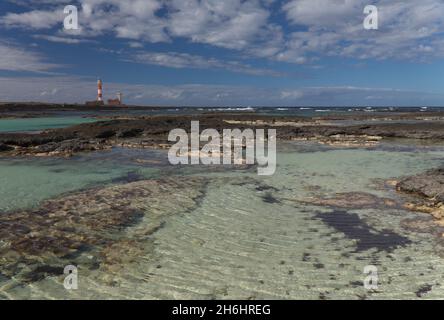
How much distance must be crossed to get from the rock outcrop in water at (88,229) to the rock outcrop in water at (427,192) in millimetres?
6283

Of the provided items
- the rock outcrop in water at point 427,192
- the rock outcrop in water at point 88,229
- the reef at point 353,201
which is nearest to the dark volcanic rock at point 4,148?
the rock outcrop in water at point 88,229

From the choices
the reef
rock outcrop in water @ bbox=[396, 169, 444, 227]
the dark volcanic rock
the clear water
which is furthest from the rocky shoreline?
the reef

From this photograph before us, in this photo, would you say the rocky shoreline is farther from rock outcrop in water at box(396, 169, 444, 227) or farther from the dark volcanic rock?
rock outcrop in water at box(396, 169, 444, 227)

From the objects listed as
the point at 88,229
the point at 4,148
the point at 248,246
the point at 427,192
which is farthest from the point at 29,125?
the point at 427,192

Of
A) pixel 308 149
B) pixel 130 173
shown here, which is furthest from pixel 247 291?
pixel 308 149

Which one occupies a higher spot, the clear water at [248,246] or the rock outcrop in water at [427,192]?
the rock outcrop in water at [427,192]

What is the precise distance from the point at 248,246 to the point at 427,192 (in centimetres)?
652

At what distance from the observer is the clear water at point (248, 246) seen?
18.9ft

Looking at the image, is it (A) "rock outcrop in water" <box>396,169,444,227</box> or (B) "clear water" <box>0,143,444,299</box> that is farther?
(A) "rock outcrop in water" <box>396,169,444,227</box>

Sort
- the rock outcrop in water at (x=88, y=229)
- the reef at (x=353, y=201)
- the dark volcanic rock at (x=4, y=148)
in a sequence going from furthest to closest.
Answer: the dark volcanic rock at (x=4, y=148) < the reef at (x=353, y=201) < the rock outcrop in water at (x=88, y=229)

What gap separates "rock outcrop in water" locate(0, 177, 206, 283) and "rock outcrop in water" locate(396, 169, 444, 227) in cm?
628

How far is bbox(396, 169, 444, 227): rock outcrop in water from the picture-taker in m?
9.64

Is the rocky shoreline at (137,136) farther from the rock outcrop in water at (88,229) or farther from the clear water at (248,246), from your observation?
the rock outcrop in water at (88,229)

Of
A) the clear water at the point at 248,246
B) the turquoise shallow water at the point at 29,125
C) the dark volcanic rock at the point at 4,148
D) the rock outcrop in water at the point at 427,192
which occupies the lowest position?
the clear water at the point at 248,246
